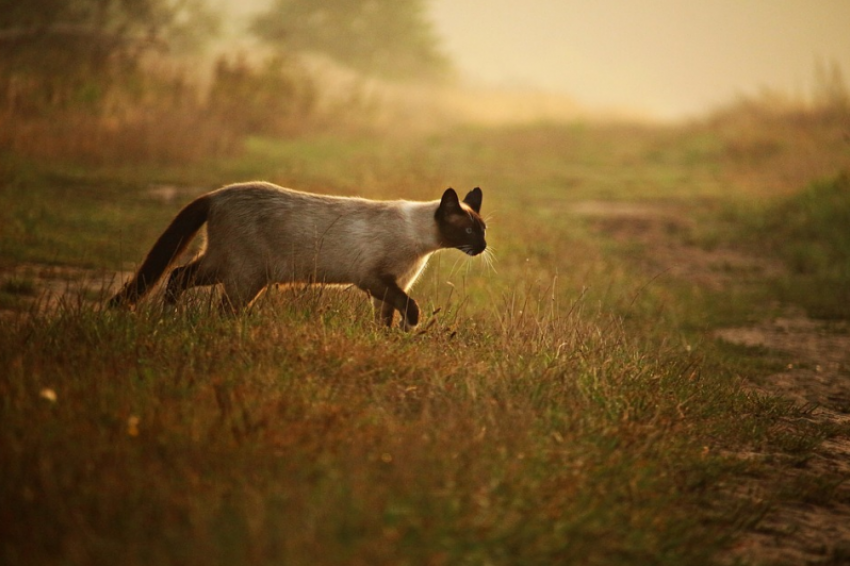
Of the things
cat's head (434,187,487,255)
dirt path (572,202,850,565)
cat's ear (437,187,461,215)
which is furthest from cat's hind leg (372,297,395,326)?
dirt path (572,202,850,565)

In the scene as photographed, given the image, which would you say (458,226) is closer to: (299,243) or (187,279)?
(299,243)

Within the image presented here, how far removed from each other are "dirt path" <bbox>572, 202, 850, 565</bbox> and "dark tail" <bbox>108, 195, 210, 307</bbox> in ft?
12.6

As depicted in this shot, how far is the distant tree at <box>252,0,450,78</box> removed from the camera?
38.2 meters

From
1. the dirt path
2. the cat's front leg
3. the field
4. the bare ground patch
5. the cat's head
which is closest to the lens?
the field

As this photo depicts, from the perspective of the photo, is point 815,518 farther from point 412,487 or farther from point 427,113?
point 427,113

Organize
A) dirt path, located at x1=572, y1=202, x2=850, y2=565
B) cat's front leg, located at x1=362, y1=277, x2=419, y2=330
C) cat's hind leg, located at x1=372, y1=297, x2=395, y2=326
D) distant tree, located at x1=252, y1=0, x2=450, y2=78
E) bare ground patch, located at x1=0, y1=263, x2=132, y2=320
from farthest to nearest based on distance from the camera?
distant tree, located at x1=252, y1=0, x2=450, y2=78, bare ground patch, located at x1=0, y1=263, x2=132, y2=320, cat's hind leg, located at x1=372, y1=297, x2=395, y2=326, cat's front leg, located at x1=362, y1=277, x2=419, y2=330, dirt path, located at x1=572, y1=202, x2=850, y2=565

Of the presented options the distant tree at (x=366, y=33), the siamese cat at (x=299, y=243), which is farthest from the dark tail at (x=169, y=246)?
the distant tree at (x=366, y=33)

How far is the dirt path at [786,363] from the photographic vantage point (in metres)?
3.56

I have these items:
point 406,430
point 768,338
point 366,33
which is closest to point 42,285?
point 406,430

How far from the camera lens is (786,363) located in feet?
23.1

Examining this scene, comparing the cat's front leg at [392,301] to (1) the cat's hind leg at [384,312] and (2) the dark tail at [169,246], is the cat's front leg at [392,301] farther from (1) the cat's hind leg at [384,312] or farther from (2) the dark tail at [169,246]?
(2) the dark tail at [169,246]

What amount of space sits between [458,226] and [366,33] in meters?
36.4

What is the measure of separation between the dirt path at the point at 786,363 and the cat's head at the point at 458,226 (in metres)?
1.85

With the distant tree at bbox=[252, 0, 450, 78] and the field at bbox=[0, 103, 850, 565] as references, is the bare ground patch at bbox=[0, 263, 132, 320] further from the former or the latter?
the distant tree at bbox=[252, 0, 450, 78]
